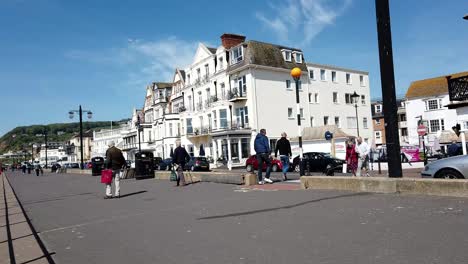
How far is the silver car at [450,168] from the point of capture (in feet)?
33.4

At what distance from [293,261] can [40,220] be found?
7.02m

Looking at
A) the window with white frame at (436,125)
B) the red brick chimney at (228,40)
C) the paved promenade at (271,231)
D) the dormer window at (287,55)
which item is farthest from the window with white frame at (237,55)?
the paved promenade at (271,231)

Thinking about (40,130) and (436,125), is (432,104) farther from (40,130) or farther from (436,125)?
(40,130)

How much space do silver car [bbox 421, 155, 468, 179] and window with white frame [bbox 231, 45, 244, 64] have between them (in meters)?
37.2

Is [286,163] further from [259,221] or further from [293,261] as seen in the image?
[293,261]

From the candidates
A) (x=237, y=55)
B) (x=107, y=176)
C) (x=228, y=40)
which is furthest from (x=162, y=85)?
(x=107, y=176)

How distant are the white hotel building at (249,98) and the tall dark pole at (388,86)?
34914mm

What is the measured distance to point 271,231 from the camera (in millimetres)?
6480

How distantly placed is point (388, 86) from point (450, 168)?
2719 millimetres

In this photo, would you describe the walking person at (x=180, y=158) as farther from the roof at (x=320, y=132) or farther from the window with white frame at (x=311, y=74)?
the window with white frame at (x=311, y=74)

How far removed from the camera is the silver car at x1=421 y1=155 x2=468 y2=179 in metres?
10.2

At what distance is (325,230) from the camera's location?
6.31m

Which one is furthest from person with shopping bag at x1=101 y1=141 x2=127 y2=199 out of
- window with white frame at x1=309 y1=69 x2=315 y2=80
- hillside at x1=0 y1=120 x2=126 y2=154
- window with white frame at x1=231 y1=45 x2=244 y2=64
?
hillside at x1=0 y1=120 x2=126 y2=154

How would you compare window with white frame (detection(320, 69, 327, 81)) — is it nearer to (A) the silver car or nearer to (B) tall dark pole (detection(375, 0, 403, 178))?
(A) the silver car
